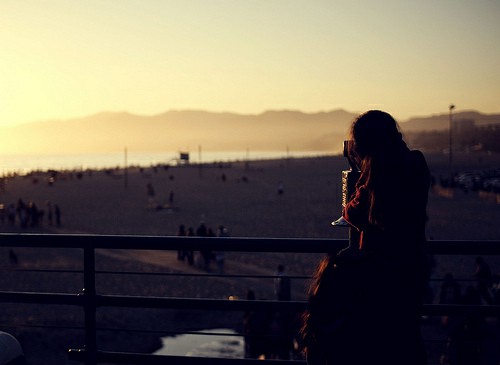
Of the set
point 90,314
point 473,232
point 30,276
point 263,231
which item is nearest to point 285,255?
point 263,231

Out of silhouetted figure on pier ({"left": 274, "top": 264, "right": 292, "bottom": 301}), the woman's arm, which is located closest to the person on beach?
the woman's arm

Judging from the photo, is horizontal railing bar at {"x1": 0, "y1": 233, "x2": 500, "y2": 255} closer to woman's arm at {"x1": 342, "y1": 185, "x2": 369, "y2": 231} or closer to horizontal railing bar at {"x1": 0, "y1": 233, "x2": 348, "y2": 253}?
horizontal railing bar at {"x1": 0, "y1": 233, "x2": 348, "y2": 253}

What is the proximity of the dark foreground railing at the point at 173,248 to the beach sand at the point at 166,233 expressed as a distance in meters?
0.23

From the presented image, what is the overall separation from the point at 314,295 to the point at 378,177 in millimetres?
510

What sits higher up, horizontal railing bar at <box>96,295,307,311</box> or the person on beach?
the person on beach

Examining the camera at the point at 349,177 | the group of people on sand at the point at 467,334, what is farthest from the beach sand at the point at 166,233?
the group of people on sand at the point at 467,334

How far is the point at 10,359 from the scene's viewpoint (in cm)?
339

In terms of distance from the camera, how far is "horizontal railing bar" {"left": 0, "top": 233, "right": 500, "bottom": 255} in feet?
10.1

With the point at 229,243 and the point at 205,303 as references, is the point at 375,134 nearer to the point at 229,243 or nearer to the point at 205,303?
the point at 229,243

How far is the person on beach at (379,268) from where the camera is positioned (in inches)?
86.3

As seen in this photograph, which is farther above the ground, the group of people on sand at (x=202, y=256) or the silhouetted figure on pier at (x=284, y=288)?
the silhouetted figure on pier at (x=284, y=288)

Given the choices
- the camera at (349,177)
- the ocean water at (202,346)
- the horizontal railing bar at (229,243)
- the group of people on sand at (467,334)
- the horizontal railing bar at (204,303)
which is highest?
the camera at (349,177)

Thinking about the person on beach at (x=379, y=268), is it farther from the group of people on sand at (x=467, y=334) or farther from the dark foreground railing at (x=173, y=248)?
the group of people on sand at (x=467, y=334)

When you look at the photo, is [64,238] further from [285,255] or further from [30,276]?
[285,255]
